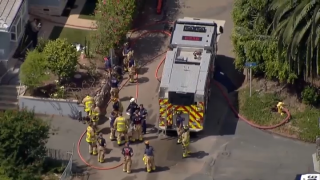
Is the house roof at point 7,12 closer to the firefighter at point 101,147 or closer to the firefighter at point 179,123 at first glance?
the firefighter at point 101,147

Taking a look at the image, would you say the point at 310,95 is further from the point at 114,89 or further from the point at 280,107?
the point at 114,89

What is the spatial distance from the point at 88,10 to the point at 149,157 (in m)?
12.9

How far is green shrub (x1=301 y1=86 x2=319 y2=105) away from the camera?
38.4m

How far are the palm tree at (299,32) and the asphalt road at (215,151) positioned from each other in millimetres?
3184

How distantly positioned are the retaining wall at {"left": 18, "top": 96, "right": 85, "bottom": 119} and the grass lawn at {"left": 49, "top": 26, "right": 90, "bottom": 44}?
523 cm

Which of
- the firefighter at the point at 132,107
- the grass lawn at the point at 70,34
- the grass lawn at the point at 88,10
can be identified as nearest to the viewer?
the firefighter at the point at 132,107

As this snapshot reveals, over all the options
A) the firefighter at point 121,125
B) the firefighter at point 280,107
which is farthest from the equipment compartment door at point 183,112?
the firefighter at point 280,107

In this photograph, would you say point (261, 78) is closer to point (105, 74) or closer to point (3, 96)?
point (105, 74)

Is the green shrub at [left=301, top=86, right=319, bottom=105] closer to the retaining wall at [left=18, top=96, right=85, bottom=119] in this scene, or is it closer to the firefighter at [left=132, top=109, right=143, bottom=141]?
the firefighter at [left=132, top=109, right=143, bottom=141]

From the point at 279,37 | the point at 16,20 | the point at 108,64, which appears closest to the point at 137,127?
the point at 108,64

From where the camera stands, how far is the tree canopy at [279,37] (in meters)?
36.6

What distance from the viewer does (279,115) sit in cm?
3866

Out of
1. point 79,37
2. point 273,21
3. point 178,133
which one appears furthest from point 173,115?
point 79,37

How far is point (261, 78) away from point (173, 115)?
16.4 feet
